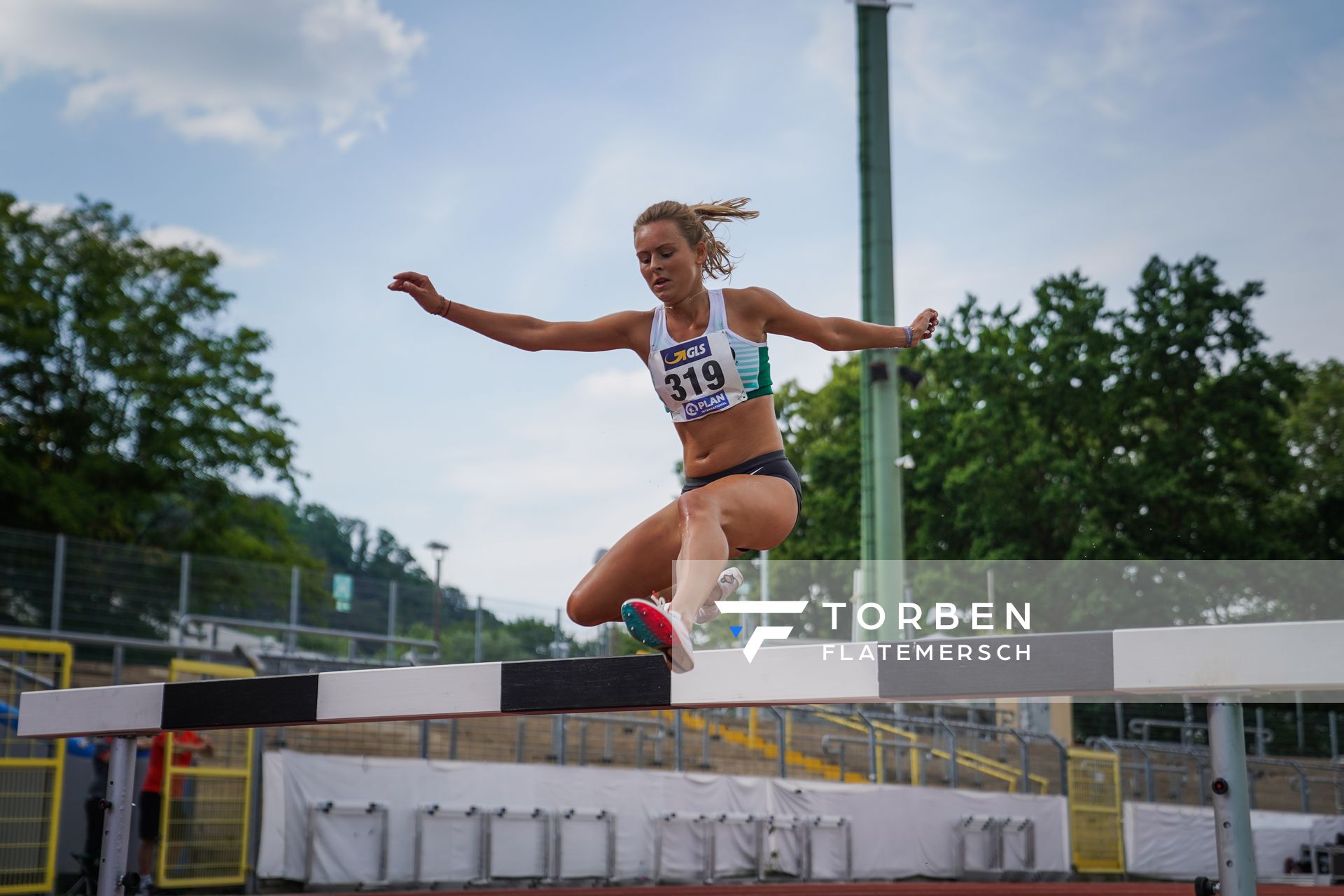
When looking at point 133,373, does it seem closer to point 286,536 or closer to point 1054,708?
point 286,536

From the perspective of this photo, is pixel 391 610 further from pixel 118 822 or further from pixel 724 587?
pixel 724 587

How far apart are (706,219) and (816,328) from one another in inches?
22.2

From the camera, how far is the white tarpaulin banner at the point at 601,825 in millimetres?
11891

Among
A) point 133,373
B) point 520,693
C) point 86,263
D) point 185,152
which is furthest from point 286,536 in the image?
point 520,693

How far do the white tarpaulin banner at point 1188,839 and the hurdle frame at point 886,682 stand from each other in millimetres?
16334

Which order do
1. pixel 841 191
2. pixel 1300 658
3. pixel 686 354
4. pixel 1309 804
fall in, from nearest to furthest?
1. pixel 1300 658
2. pixel 686 354
3. pixel 841 191
4. pixel 1309 804

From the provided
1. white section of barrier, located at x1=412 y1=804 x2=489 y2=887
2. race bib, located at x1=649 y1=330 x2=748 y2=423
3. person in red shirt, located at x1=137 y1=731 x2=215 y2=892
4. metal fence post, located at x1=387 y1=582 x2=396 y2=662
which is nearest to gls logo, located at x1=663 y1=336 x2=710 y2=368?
race bib, located at x1=649 y1=330 x2=748 y2=423

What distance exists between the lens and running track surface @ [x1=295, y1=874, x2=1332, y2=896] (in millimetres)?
12289

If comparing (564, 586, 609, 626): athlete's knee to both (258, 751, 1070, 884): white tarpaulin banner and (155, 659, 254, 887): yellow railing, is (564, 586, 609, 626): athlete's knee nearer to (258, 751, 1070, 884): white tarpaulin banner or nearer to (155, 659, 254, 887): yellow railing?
(155, 659, 254, 887): yellow railing

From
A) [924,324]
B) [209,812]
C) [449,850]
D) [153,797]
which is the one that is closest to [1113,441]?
[449,850]

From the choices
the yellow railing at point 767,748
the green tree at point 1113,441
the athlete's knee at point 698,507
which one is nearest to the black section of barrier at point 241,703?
the athlete's knee at point 698,507

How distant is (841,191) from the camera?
20.2 meters

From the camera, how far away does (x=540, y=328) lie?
178 inches

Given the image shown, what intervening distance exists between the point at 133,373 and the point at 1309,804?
26.7 meters
